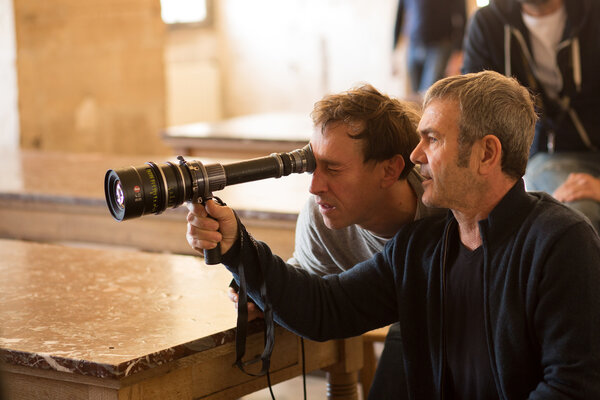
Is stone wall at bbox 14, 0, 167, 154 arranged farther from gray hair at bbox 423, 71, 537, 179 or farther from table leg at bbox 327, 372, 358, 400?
gray hair at bbox 423, 71, 537, 179

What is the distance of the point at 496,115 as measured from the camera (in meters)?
1.48

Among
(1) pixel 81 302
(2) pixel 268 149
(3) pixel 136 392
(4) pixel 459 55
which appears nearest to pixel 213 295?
(1) pixel 81 302

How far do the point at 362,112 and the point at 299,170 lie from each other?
19 cm

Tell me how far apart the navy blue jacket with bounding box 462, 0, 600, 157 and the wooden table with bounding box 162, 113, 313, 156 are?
124 centimetres

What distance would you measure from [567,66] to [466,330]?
1.56 meters

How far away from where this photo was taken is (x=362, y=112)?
1768 mm

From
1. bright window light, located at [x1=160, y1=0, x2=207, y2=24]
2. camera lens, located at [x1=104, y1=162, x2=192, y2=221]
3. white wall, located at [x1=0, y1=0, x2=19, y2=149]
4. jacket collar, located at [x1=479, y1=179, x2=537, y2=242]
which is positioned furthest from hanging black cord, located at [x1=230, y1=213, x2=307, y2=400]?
bright window light, located at [x1=160, y1=0, x2=207, y2=24]

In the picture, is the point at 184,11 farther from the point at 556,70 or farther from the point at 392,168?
the point at 392,168

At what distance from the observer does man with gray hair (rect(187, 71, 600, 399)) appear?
4.55ft

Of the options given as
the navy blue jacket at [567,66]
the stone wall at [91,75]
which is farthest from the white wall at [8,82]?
the navy blue jacket at [567,66]

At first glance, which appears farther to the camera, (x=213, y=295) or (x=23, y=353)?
(x=213, y=295)

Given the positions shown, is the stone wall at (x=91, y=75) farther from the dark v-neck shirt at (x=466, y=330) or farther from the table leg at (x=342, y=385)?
the dark v-neck shirt at (x=466, y=330)

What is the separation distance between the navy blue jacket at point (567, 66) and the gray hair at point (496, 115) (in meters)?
1.40

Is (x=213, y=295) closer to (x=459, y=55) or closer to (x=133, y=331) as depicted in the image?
(x=133, y=331)
